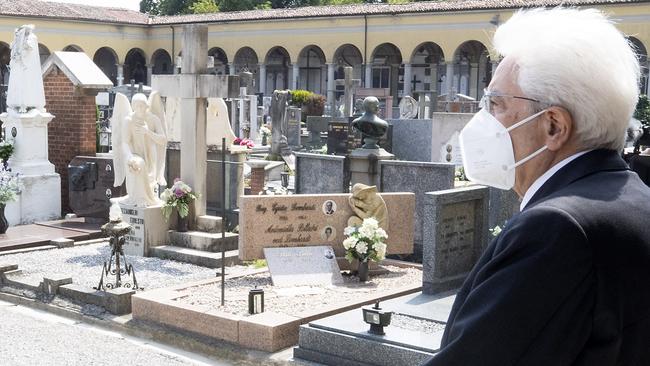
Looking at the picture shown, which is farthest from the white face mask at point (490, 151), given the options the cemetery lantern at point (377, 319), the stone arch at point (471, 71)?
the stone arch at point (471, 71)

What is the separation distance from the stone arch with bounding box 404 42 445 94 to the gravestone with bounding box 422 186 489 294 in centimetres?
3589

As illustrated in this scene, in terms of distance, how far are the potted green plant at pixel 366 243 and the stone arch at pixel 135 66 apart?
4422 cm

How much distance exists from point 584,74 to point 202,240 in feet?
28.1

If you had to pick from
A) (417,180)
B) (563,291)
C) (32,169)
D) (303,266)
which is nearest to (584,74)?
(563,291)

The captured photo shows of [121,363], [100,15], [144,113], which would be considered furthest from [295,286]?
[100,15]

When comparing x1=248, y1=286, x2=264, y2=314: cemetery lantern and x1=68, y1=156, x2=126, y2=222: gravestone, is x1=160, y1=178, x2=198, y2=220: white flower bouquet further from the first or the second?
x1=248, y1=286, x2=264, y2=314: cemetery lantern

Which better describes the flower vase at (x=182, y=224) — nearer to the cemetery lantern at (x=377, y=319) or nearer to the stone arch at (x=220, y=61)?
the cemetery lantern at (x=377, y=319)

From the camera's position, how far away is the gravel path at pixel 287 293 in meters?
7.16

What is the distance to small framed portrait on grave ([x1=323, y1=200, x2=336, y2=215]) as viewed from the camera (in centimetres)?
865

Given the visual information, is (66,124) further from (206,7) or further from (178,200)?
(206,7)

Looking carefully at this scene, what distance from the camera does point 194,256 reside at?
9.69 m

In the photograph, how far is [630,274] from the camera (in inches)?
61.5


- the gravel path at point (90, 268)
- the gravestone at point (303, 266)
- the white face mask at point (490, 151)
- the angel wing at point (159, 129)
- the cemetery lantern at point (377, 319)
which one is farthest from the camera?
the angel wing at point (159, 129)

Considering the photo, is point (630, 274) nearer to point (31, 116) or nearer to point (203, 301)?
point (203, 301)
